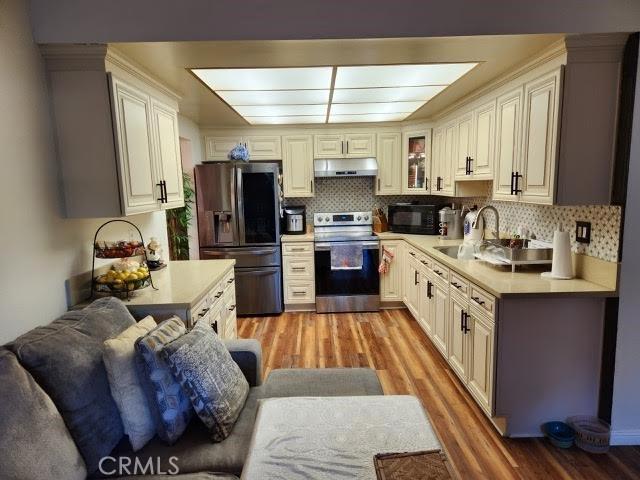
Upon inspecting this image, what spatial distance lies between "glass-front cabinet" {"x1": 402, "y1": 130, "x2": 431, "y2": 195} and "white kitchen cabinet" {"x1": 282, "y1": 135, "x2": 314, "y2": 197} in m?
1.14

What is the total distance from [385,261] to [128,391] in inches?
130

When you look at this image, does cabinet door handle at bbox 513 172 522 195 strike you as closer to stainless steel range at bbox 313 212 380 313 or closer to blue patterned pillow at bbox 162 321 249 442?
stainless steel range at bbox 313 212 380 313

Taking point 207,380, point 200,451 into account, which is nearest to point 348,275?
point 207,380

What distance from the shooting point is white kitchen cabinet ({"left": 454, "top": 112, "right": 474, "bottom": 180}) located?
129 inches

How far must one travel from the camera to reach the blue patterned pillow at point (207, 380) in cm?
149

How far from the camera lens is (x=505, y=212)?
11.2 feet

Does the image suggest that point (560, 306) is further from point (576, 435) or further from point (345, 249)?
point (345, 249)

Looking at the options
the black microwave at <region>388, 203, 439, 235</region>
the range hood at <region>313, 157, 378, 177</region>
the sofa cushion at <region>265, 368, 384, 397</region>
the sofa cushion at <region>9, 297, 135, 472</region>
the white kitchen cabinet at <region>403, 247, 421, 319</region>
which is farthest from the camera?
the range hood at <region>313, 157, 378, 177</region>

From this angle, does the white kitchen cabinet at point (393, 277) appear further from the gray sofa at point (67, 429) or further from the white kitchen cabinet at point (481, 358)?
the gray sofa at point (67, 429)

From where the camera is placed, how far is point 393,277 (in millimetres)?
4422

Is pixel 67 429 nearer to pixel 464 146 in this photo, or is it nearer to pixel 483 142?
pixel 483 142

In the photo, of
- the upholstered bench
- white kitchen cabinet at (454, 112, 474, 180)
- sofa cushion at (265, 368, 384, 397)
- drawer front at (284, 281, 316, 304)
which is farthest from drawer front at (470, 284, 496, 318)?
drawer front at (284, 281, 316, 304)

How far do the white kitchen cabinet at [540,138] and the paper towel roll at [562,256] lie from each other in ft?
0.89

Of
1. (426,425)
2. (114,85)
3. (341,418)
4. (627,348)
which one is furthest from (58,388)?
(627,348)
